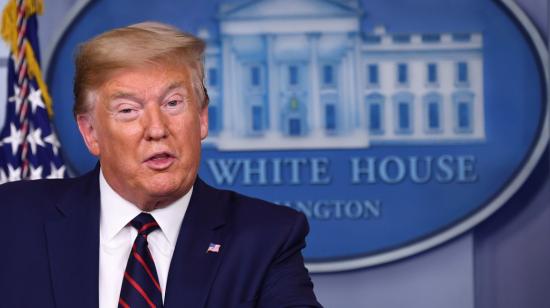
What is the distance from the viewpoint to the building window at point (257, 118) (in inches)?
125

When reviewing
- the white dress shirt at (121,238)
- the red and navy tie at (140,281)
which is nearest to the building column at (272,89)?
the white dress shirt at (121,238)

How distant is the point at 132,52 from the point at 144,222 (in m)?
0.34

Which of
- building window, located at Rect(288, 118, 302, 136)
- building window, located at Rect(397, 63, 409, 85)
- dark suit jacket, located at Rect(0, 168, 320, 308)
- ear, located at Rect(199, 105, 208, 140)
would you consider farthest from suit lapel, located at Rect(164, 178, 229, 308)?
building window, located at Rect(397, 63, 409, 85)

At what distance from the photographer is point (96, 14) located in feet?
10.6

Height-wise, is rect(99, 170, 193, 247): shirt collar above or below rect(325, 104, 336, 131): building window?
below

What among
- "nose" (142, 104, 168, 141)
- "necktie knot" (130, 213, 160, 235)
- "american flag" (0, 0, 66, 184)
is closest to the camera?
"nose" (142, 104, 168, 141)

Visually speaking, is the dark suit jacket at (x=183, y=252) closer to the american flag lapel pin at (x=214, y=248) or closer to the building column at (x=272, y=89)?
the american flag lapel pin at (x=214, y=248)

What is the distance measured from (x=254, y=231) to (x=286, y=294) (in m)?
0.16

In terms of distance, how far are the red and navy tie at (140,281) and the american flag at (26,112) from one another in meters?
1.44

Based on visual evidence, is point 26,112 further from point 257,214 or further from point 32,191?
point 257,214

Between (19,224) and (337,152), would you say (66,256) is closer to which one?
(19,224)

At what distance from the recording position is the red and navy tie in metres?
1.65

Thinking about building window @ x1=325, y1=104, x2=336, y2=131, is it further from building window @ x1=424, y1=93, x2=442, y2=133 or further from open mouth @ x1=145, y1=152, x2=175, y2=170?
open mouth @ x1=145, y1=152, x2=175, y2=170

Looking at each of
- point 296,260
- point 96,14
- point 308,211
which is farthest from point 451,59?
point 296,260
